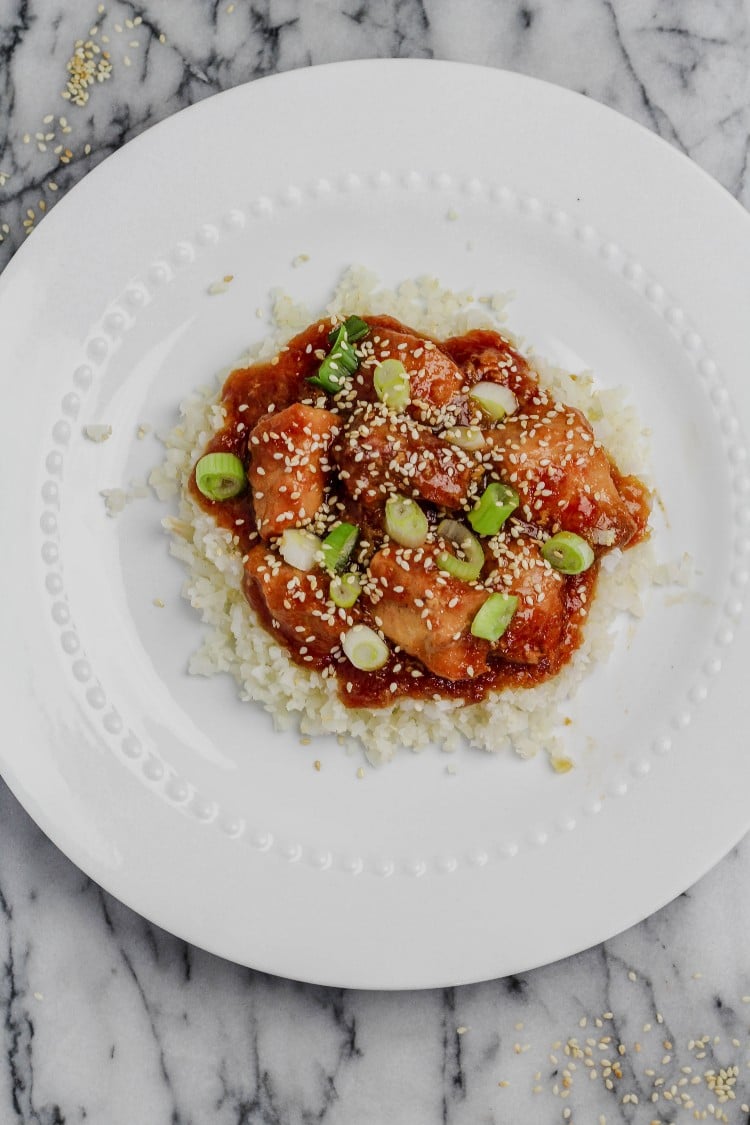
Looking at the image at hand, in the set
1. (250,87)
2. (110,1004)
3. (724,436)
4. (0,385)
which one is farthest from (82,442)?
(724,436)

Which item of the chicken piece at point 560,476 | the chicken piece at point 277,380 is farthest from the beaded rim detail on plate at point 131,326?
the chicken piece at point 560,476

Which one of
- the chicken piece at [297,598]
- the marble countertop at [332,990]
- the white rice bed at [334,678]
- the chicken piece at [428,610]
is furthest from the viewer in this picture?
the marble countertop at [332,990]

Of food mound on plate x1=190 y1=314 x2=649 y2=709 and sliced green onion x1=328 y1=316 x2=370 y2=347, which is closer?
food mound on plate x1=190 y1=314 x2=649 y2=709

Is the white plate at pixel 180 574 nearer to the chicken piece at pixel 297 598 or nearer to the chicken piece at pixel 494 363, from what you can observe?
the chicken piece at pixel 494 363

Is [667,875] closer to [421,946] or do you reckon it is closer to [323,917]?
Answer: [421,946]

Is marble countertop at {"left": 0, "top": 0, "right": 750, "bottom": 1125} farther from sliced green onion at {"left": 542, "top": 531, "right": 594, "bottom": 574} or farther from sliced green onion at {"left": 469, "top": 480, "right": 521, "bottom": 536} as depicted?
sliced green onion at {"left": 469, "top": 480, "right": 521, "bottom": 536}

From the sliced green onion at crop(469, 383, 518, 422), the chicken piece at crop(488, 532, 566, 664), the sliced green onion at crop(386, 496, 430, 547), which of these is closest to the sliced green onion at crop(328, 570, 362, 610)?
the sliced green onion at crop(386, 496, 430, 547)

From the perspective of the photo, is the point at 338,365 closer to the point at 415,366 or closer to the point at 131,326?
the point at 415,366
